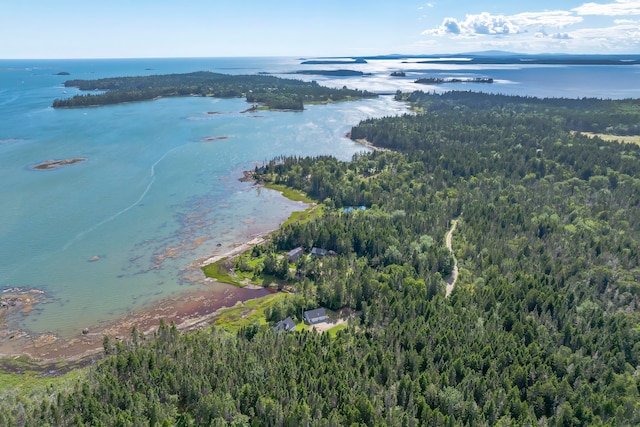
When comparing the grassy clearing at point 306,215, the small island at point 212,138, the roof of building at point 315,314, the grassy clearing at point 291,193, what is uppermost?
the small island at point 212,138

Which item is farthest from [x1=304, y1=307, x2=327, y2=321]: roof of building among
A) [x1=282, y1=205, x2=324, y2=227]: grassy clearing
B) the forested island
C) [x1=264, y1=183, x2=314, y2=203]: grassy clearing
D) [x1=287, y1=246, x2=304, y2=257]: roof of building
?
[x1=264, y1=183, x2=314, y2=203]: grassy clearing

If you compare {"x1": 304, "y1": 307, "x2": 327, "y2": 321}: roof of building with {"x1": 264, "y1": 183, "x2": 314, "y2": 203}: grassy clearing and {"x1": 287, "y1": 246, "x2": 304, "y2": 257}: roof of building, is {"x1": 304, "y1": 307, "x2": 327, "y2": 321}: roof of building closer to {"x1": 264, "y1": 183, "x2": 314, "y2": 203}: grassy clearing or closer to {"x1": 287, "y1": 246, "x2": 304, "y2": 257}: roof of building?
{"x1": 287, "y1": 246, "x2": 304, "y2": 257}: roof of building

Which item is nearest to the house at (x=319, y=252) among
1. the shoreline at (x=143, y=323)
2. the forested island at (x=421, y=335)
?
the forested island at (x=421, y=335)

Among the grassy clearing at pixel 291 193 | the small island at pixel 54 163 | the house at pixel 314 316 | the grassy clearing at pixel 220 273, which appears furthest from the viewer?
the small island at pixel 54 163

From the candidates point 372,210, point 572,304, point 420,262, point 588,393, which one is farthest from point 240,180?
point 588,393

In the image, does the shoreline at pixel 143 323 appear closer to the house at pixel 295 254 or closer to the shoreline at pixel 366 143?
the house at pixel 295 254

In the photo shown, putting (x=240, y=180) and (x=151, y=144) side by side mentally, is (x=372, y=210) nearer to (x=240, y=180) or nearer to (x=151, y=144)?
(x=240, y=180)

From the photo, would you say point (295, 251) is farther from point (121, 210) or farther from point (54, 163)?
point (54, 163)
